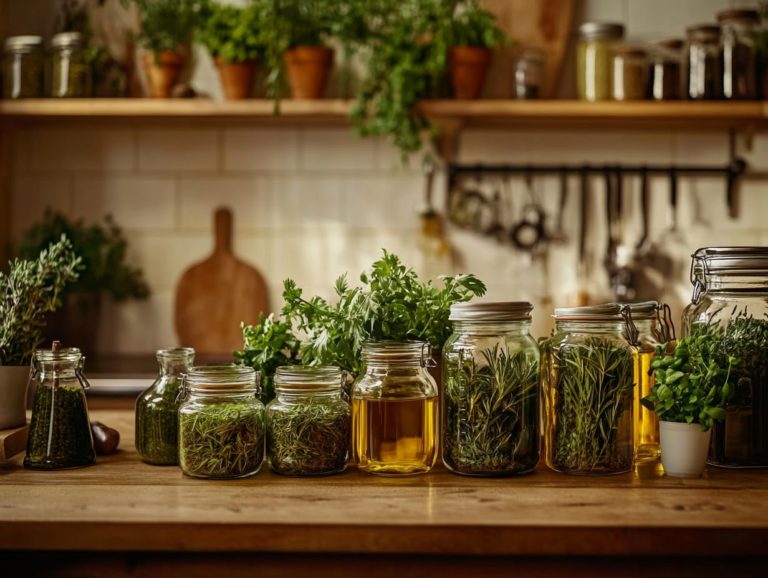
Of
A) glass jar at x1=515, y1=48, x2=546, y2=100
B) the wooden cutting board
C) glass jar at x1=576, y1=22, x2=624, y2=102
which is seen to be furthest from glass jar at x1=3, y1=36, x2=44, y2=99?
glass jar at x1=576, y1=22, x2=624, y2=102

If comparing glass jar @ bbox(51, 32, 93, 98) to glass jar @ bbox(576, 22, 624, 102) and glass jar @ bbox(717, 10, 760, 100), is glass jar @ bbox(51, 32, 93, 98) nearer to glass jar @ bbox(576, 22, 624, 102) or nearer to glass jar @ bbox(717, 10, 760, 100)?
glass jar @ bbox(576, 22, 624, 102)

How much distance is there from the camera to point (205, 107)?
2.68m

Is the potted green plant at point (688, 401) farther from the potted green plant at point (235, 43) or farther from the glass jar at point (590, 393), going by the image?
the potted green plant at point (235, 43)

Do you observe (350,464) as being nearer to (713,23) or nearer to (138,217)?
(138,217)

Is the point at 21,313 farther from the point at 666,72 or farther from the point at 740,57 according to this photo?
the point at 740,57

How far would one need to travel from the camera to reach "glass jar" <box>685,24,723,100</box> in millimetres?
2660

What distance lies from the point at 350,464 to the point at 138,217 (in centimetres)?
203

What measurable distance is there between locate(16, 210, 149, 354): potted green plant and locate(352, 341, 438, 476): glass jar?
1868 millimetres

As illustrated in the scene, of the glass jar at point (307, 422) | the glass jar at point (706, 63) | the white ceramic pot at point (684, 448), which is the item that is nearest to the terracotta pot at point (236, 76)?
the glass jar at point (706, 63)

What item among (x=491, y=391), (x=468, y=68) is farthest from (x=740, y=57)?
(x=491, y=391)

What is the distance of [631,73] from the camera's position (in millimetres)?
2643

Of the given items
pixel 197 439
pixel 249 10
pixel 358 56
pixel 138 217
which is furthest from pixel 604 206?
pixel 197 439

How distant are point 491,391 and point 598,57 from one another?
1.92m

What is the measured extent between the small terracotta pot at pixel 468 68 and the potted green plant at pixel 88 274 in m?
1.18
